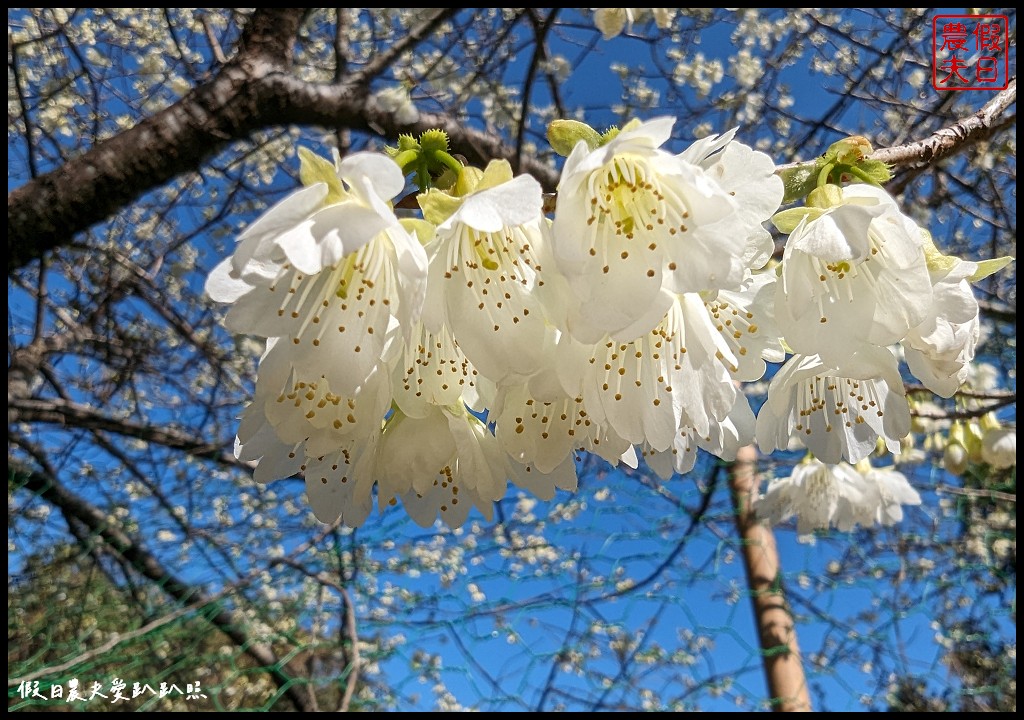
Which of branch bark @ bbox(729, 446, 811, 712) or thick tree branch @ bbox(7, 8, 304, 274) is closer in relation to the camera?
thick tree branch @ bbox(7, 8, 304, 274)

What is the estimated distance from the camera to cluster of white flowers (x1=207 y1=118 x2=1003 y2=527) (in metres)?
0.50

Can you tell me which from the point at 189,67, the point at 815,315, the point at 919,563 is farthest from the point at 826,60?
the point at 815,315

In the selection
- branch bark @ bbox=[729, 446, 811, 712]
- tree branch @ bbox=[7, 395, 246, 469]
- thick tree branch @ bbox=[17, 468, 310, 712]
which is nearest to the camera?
branch bark @ bbox=[729, 446, 811, 712]

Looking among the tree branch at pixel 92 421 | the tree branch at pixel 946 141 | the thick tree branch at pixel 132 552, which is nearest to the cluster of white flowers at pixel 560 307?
the tree branch at pixel 946 141

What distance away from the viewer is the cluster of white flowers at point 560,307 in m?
0.50

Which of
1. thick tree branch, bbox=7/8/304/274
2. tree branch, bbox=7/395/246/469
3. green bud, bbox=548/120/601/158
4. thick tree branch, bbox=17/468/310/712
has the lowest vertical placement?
green bud, bbox=548/120/601/158

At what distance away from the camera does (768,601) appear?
2314 millimetres

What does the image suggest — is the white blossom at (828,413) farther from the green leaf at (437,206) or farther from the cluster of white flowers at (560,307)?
the green leaf at (437,206)

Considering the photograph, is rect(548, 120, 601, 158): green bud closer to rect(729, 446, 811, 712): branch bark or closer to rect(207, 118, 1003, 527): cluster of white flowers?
rect(207, 118, 1003, 527): cluster of white flowers

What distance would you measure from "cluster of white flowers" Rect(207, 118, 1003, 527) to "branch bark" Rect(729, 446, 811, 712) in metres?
1.52

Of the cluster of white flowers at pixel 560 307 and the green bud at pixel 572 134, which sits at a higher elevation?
the green bud at pixel 572 134

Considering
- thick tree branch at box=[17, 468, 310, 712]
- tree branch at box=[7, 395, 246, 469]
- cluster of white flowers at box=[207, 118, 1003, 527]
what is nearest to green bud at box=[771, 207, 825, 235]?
cluster of white flowers at box=[207, 118, 1003, 527]

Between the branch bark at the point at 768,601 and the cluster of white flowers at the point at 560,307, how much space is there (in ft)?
4.97

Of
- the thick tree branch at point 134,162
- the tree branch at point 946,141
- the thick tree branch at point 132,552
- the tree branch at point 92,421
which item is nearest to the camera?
the tree branch at point 946,141
